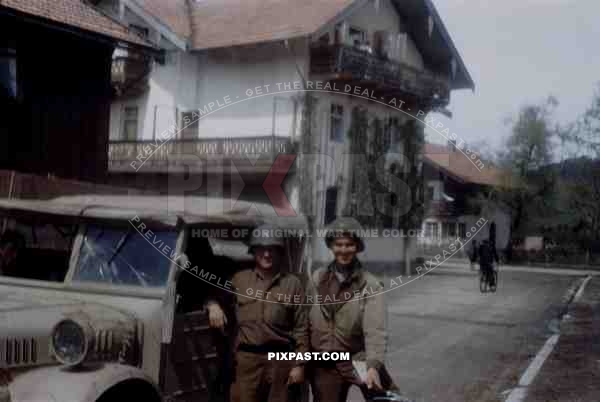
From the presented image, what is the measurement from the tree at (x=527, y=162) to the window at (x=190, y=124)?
23052mm

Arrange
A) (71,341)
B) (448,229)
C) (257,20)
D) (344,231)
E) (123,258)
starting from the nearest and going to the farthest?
1. (71,341)
2. (344,231)
3. (123,258)
4. (257,20)
5. (448,229)

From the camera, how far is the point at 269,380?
15.5 feet

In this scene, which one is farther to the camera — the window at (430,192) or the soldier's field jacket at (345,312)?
the window at (430,192)

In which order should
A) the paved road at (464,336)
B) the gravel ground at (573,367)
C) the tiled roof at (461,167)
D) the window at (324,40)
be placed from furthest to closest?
the tiled roof at (461,167), the window at (324,40), the paved road at (464,336), the gravel ground at (573,367)

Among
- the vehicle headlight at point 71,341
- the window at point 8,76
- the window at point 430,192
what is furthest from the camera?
the window at point 430,192

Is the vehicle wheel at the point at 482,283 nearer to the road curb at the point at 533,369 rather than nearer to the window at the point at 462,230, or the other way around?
the road curb at the point at 533,369

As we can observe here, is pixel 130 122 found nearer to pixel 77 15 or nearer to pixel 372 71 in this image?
pixel 372 71

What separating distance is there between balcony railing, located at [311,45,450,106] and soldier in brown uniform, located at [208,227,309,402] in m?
15.7

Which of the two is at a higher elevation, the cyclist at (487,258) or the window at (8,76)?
the window at (8,76)


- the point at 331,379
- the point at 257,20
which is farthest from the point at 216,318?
the point at 257,20

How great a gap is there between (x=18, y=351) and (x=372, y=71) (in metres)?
17.9

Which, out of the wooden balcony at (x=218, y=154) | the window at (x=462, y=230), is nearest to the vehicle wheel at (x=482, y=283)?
the wooden balcony at (x=218, y=154)

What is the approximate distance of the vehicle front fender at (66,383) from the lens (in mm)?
3830

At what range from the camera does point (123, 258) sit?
4805mm
